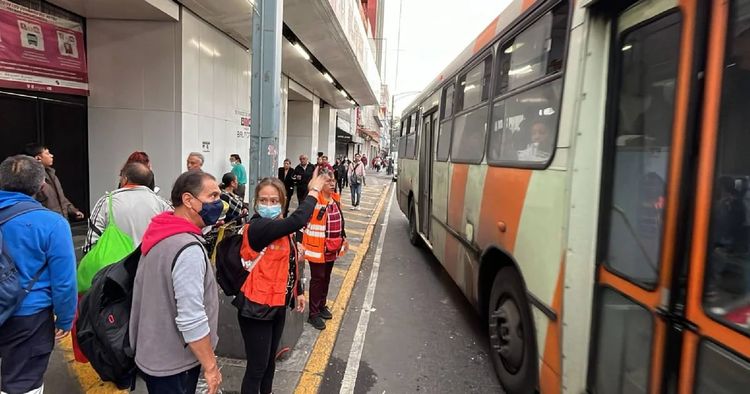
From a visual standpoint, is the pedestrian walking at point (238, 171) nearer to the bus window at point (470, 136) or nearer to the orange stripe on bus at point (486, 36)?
the bus window at point (470, 136)

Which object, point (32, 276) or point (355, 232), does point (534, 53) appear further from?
point (355, 232)

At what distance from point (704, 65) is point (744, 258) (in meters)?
0.76

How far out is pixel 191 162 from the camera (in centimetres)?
595

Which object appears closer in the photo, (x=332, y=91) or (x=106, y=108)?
(x=106, y=108)

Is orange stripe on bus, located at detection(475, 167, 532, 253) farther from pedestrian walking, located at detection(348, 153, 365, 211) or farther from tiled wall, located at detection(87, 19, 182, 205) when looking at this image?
pedestrian walking, located at detection(348, 153, 365, 211)

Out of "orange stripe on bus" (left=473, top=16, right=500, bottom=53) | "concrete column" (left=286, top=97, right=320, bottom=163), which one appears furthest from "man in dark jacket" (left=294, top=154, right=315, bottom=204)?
"concrete column" (left=286, top=97, right=320, bottom=163)

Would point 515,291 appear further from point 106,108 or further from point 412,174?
point 106,108

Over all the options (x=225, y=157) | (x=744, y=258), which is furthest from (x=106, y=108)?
(x=744, y=258)

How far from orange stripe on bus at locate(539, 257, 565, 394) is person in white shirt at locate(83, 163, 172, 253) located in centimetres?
292

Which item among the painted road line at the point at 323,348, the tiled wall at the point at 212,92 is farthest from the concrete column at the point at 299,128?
the painted road line at the point at 323,348

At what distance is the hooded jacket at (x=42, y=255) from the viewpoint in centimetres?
221

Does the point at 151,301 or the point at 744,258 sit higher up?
the point at 744,258

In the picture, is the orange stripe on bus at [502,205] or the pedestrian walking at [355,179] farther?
the pedestrian walking at [355,179]

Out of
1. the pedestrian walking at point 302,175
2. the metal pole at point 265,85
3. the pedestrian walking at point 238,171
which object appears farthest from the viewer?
the pedestrian walking at point 302,175
